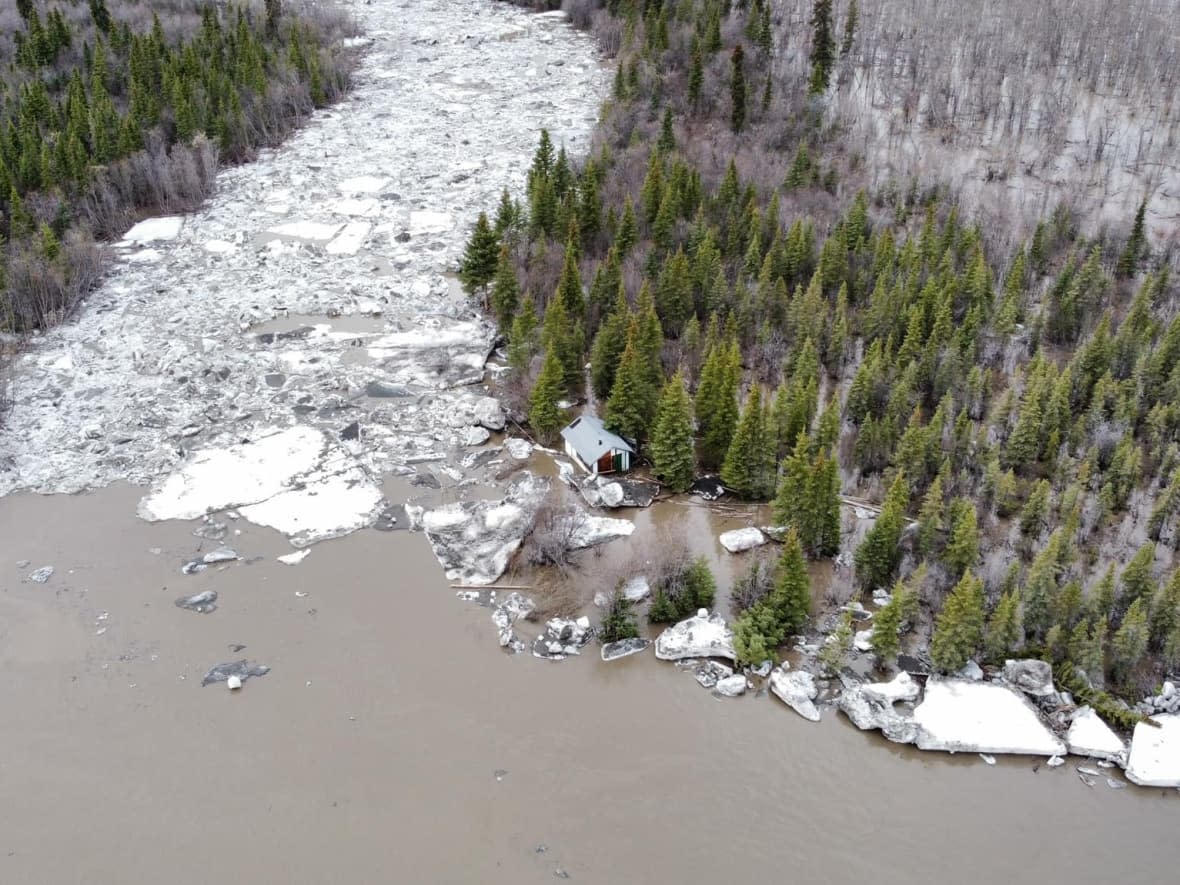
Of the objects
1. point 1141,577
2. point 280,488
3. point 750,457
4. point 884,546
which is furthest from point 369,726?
point 1141,577

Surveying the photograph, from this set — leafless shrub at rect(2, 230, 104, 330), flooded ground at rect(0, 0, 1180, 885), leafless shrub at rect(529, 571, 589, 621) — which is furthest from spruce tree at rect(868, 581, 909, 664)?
leafless shrub at rect(2, 230, 104, 330)

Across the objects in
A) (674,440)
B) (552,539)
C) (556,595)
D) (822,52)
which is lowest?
(556,595)

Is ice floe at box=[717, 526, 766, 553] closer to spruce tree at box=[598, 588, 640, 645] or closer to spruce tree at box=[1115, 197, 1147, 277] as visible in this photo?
spruce tree at box=[598, 588, 640, 645]

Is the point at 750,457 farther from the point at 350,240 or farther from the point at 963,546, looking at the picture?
the point at 350,240

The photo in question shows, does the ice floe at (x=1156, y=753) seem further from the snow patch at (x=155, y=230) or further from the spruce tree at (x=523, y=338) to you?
the snow patch at (x=155, y=230)

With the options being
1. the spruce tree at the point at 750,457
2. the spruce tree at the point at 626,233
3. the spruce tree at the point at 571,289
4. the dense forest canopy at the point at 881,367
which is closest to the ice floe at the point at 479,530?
the dense forest canopy at the point at 881,367

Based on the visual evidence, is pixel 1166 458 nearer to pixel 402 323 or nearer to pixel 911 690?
pixel 911 690

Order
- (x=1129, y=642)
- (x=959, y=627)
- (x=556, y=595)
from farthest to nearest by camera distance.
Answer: (x=556, y=595), (x=959, y=627), (x=1129, y=642)
